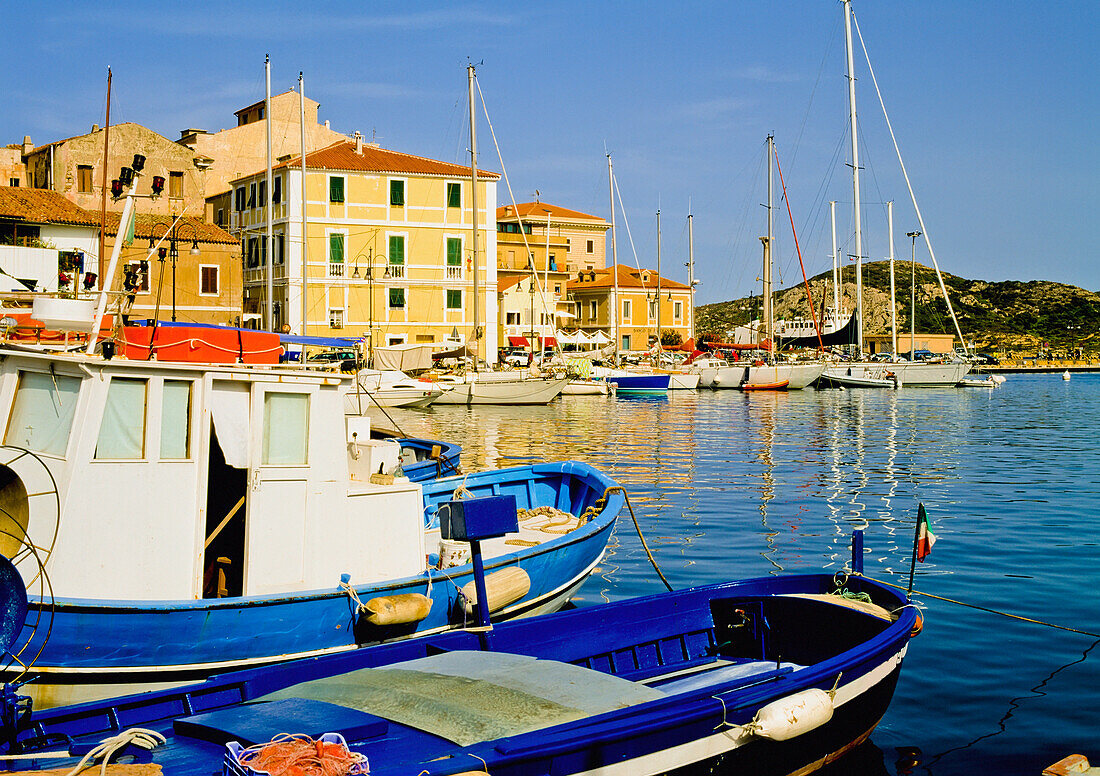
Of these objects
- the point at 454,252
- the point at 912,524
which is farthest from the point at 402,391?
the point at 912,524

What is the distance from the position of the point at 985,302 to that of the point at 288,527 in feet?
565

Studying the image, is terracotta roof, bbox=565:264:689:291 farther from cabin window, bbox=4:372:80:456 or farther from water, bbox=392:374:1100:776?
cabin window, bbox=4:372:80:456

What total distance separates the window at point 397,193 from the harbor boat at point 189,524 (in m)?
46.1

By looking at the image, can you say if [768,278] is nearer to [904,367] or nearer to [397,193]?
[904,367]

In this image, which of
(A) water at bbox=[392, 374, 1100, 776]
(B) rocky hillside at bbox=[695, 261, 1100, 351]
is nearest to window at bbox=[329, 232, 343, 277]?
(A) water at bbox=[392, 374, 1100, 776]

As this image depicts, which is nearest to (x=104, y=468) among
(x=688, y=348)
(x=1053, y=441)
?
(x=1053, y=441)

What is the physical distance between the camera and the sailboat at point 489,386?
1837 inches

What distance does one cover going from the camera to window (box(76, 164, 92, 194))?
154 feet

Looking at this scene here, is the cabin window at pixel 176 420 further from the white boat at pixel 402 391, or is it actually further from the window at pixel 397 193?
the window at pixel 397 193

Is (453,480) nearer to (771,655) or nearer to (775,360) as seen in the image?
(771,655)

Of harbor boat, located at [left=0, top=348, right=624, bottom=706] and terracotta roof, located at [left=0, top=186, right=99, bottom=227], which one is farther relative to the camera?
terracotta roof, located at [left=0, top=186, right=99, bottom=227]

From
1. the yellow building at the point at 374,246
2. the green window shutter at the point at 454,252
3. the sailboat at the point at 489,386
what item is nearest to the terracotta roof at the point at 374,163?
the yellow building at the point at 374,246

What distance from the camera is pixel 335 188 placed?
53.6 metres

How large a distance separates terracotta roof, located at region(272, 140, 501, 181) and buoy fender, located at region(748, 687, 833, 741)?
50.3 meters
